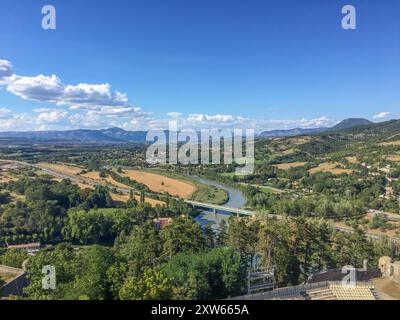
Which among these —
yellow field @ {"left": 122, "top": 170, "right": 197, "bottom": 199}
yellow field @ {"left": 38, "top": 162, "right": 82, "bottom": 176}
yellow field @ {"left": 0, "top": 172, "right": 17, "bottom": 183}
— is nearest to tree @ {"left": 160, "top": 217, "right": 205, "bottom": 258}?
yellow field @ {"left": 122, "top": 170, "right": 197, "bottom": 199}

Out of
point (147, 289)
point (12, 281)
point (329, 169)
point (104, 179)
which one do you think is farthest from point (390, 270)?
point (104, 179)

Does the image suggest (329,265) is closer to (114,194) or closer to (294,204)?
(294,204)
